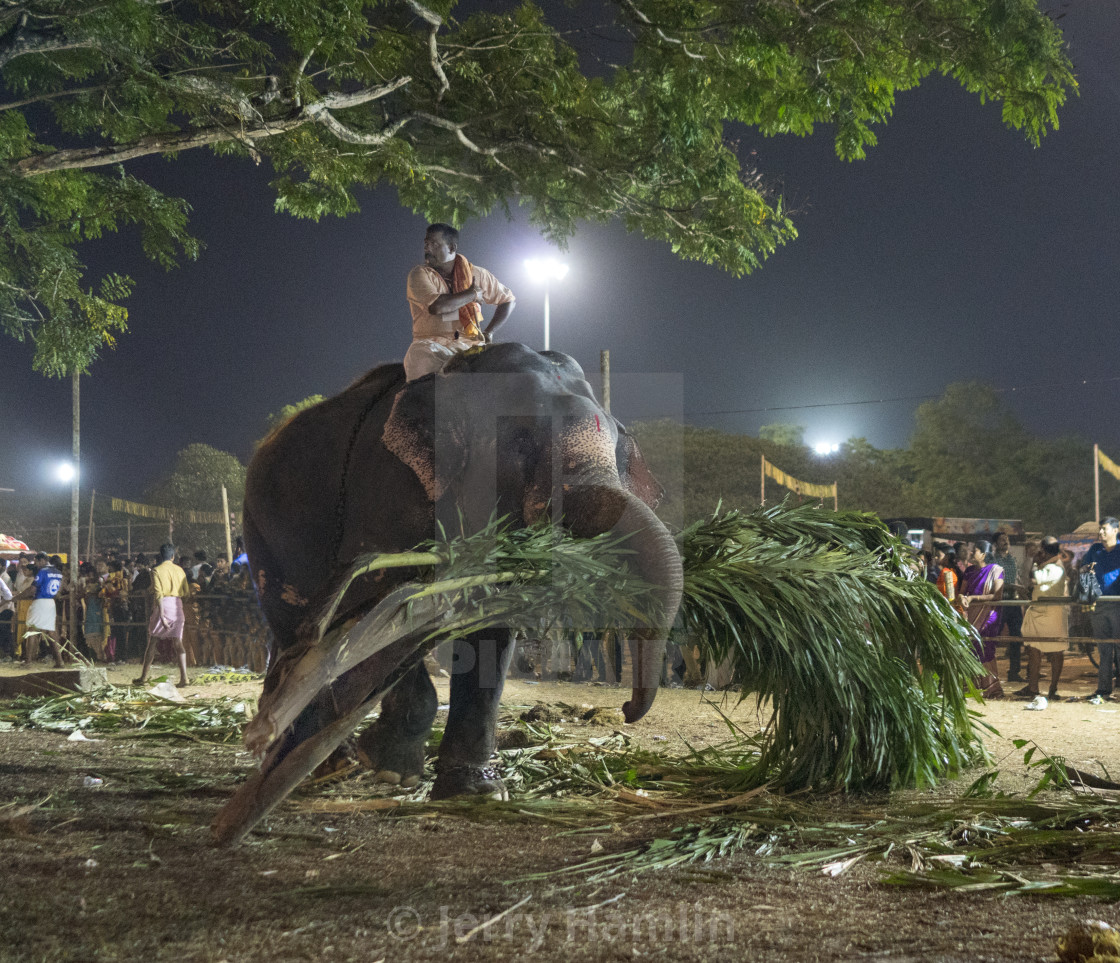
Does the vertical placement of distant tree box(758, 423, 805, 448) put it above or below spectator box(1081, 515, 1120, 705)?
above

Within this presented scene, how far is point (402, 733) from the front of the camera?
202 inches

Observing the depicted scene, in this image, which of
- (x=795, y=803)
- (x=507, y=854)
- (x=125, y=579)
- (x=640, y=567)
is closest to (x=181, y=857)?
(x=507, y=854)

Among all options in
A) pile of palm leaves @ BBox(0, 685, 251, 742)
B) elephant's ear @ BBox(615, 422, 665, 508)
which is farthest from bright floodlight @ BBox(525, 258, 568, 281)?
elephant's ear @ BBox(615, 422, 665, 508)

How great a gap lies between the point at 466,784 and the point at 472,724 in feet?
0.92

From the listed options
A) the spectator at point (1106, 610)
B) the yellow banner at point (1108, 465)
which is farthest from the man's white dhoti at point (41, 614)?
the yellow banner at point (1108, 465)

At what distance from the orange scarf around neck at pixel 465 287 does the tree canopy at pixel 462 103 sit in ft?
10.2

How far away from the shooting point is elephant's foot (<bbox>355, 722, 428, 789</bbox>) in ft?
16.7

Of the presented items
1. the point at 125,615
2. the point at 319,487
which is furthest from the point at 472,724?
the point at 125,615

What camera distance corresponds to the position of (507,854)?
11.3ft

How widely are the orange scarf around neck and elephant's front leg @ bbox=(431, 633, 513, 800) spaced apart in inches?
83.3

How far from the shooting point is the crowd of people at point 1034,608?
9.99 meters

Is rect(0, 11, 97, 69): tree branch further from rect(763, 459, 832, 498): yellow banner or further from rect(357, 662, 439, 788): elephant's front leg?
rect(763, 459, 832, 498): yellow banner

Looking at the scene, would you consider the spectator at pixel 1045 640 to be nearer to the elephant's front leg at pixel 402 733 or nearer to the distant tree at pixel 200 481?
the elephant's front leg at pixel 402 733

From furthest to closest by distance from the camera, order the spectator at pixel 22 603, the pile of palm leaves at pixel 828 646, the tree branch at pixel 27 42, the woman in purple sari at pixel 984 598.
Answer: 1. the spectator at pixel 22 603
2. the woman in purple sari at pixel 984 598
3. the tree branch at pixel 27 42
4. the pile of palm leaves at pixel 828 646
